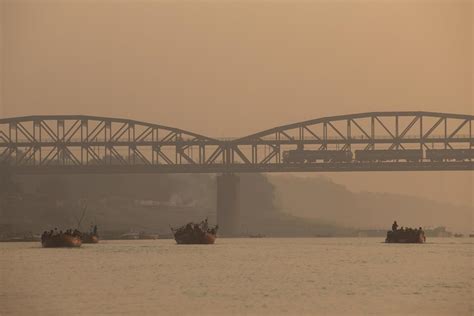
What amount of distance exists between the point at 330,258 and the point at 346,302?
4976 cm

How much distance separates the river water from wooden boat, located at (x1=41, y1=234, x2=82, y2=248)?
101 ft

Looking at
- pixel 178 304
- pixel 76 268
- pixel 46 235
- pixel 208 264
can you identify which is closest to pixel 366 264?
pixel 208 264

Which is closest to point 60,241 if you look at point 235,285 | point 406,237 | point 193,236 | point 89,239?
point 193,236

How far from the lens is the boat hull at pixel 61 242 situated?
6156 inches

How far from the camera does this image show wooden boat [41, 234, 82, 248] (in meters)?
156

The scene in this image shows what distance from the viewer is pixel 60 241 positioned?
15650 centimetres

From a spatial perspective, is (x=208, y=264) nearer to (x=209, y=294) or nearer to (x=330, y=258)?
(x=330, y=258)

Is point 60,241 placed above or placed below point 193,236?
below

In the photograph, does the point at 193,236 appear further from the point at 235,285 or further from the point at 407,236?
the point at 235,285

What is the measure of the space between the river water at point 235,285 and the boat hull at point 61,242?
3081 cm

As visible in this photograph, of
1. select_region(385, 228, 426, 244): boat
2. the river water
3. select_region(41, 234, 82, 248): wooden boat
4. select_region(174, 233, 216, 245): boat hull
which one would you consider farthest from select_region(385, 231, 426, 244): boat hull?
the river water

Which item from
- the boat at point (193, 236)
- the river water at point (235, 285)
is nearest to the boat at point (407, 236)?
the boat at point (193, 236)

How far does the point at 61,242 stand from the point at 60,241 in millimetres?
190

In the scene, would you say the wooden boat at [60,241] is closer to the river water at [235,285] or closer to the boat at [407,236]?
the river water at [235,285]
